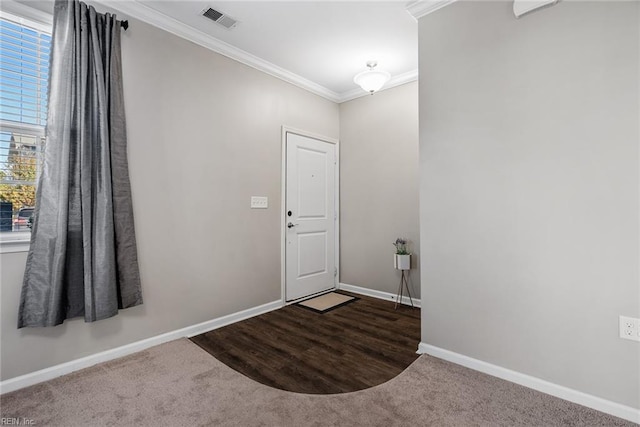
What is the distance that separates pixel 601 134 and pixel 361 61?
2309mm

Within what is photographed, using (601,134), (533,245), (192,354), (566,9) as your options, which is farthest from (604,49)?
(192,354)

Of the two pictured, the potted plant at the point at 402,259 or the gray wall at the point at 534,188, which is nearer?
the gray wall at the point at 534,188

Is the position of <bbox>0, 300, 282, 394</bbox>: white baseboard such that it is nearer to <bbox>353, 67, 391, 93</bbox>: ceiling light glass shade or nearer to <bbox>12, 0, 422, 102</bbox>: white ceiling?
<bbox>12, 0, 422, 102</bbox>: white ceiling

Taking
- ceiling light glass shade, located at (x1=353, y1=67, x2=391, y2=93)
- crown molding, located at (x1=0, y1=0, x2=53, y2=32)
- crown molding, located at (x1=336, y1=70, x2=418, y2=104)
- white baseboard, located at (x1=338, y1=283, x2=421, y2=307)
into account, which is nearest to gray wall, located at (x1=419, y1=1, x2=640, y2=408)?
ceiling light glass shade, located at (x1=353, y1=67, x2=391, y2=93)

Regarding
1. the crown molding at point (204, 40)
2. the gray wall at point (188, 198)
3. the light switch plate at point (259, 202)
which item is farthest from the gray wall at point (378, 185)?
the light switch plate at point (259, 202)

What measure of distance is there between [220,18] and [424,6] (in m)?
1.68

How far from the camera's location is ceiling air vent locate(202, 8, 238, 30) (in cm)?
247

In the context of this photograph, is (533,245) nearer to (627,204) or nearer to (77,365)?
(627,204)

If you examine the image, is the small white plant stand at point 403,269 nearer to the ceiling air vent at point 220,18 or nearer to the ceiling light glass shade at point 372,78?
the ceiling light glass shade at point 372,78

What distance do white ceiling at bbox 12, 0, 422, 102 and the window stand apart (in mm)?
243

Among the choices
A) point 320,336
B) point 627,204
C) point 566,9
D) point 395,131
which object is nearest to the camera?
point 627,204

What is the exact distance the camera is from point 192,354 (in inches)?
92.3

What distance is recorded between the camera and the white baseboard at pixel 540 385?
1.62 m

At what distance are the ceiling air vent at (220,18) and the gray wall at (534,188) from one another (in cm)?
162
